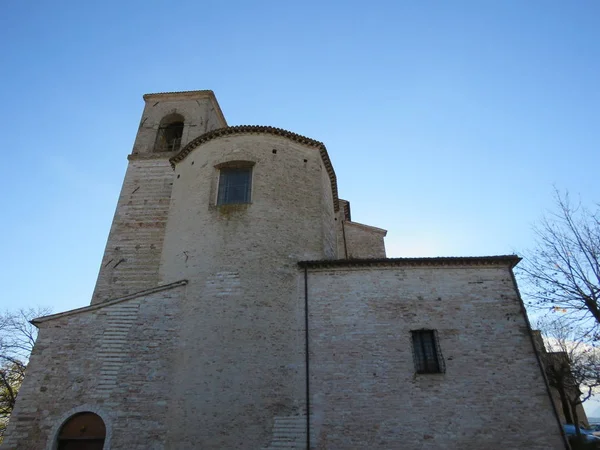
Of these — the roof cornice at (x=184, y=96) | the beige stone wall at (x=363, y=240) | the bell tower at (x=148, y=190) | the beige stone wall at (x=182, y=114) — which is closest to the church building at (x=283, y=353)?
the bell tower at (x=148, y=190)

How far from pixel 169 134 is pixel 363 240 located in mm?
10528

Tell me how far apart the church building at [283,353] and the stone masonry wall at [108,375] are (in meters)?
0.03

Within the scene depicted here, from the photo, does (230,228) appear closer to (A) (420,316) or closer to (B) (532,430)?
(A) (420,316)

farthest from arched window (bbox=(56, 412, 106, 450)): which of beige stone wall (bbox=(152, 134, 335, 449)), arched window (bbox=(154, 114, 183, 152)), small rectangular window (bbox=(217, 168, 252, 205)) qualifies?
arched window (bbox=(154, 114, 183, 152))

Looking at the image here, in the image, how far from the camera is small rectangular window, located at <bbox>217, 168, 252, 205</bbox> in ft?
40.5

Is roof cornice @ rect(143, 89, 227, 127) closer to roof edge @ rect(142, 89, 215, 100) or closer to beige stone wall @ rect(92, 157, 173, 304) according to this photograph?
roof edge @ rect(142, 89, 215, 100)

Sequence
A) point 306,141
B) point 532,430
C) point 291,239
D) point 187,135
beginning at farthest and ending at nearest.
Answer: point 187,135, point 306,141, point 291,239, point 532,430

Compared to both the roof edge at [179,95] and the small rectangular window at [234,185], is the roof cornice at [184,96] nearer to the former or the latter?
the roof edge at [179,95]

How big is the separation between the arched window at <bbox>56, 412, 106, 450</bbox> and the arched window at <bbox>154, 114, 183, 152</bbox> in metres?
11.6

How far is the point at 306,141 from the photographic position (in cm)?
1363

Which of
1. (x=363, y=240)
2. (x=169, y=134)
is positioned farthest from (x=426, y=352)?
(x=169, y=134)

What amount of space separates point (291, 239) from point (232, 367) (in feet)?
12.8

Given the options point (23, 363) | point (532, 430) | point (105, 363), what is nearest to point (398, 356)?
point (532, 430)

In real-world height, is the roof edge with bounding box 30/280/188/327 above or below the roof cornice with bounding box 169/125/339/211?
below
